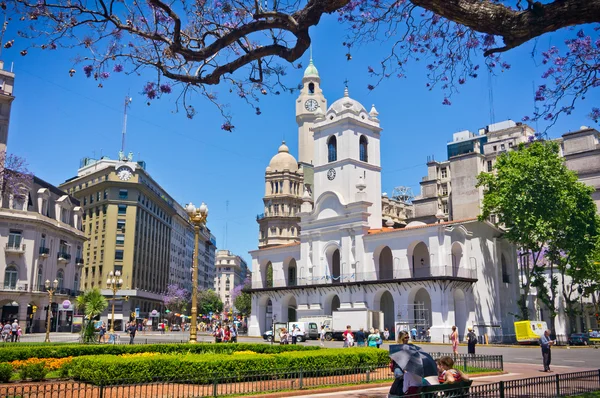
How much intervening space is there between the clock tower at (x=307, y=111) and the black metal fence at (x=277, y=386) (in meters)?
80.0

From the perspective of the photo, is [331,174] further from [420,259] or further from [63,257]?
[63,257]

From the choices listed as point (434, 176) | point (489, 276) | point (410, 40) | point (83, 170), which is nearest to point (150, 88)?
point (410, 40)

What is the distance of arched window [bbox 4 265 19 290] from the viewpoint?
5156 centimetres

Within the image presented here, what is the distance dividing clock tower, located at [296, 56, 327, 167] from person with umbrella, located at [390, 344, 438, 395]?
3460 inches

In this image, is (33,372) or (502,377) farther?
(502,377)

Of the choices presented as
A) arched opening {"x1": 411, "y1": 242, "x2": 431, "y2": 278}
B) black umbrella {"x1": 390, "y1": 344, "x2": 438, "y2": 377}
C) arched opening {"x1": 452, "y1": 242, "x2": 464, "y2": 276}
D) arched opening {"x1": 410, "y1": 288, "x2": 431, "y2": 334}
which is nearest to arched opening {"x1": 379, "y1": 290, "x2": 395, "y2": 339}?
arched opening {"x1": 410, "y1": 288, "x2": 431, "y2": 334}

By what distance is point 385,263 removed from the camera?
53.3m

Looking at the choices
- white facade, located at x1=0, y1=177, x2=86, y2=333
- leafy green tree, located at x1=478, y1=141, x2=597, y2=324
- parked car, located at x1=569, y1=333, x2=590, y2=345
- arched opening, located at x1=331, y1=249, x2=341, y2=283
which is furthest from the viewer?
arched opening, located at x1=331, y1=249, x2=341, y2=283

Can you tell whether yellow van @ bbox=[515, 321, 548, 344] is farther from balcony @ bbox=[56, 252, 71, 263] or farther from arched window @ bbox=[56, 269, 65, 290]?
arched window @ bbox=[56, 269, 65, 290]

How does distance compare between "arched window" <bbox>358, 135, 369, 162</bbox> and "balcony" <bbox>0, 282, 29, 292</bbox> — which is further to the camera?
"arched window" <bbox>358, 135, 369, 162</bbox>

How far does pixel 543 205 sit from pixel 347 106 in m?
23.0

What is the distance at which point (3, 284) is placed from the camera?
51188 millimetres

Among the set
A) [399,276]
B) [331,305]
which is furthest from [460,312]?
[331,305]

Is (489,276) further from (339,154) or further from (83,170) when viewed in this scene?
(83,170)
